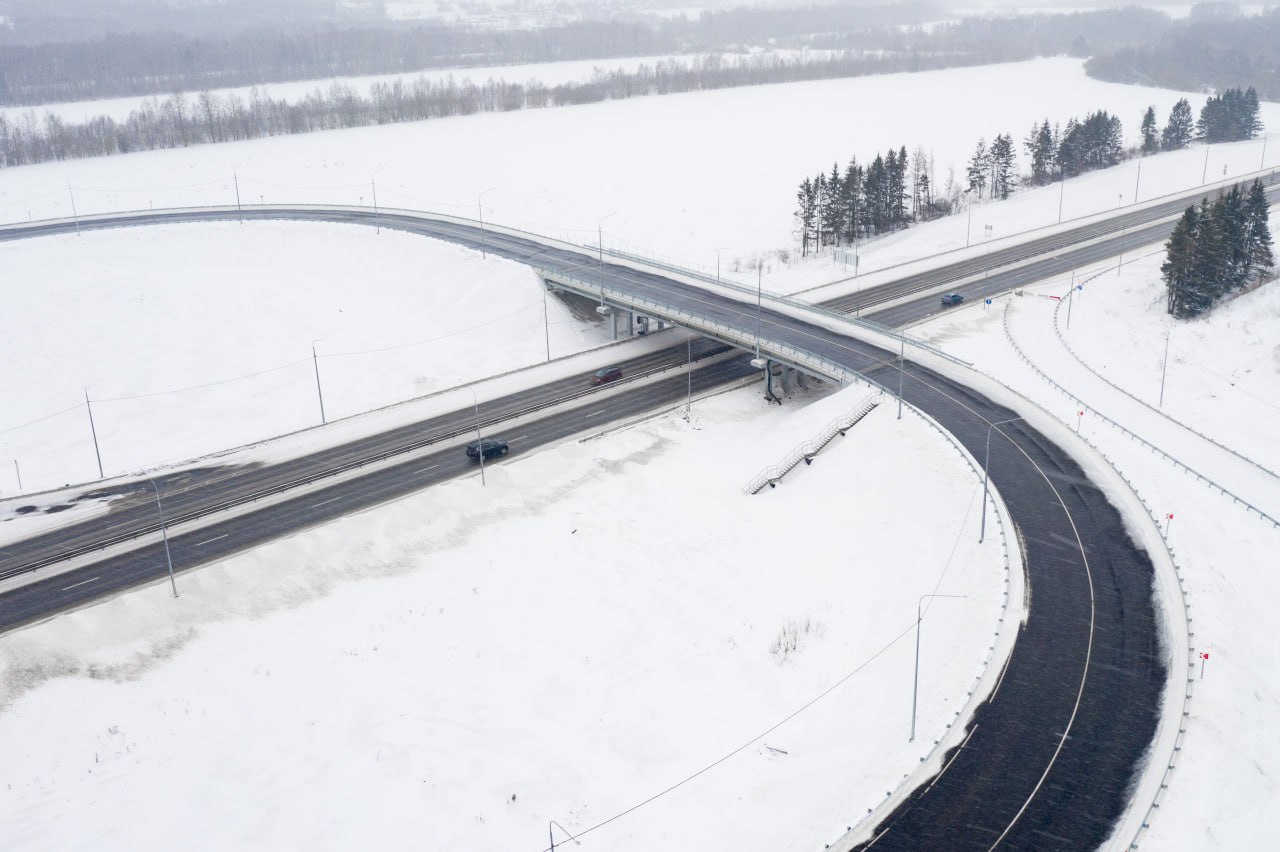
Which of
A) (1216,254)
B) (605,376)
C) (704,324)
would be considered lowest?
(605,376)

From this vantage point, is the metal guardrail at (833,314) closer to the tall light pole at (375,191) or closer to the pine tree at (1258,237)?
the pine tree at (1258,237)

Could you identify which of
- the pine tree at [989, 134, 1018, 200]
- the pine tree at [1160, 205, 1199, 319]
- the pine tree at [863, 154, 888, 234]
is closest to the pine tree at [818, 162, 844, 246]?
the pine tree at [863, 154, 888, 234]

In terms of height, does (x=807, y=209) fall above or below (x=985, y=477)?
above

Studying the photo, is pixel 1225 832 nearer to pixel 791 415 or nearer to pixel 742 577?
pixel 742 577

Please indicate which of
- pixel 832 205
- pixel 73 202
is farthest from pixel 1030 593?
pixel 73 202

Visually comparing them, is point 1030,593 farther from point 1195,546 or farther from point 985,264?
point 985,264

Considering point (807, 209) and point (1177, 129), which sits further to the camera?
point (1177, 129)

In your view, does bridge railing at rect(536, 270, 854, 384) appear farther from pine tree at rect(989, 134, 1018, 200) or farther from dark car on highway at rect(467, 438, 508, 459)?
pine tree at rect(989, 134, 1018, 200)
